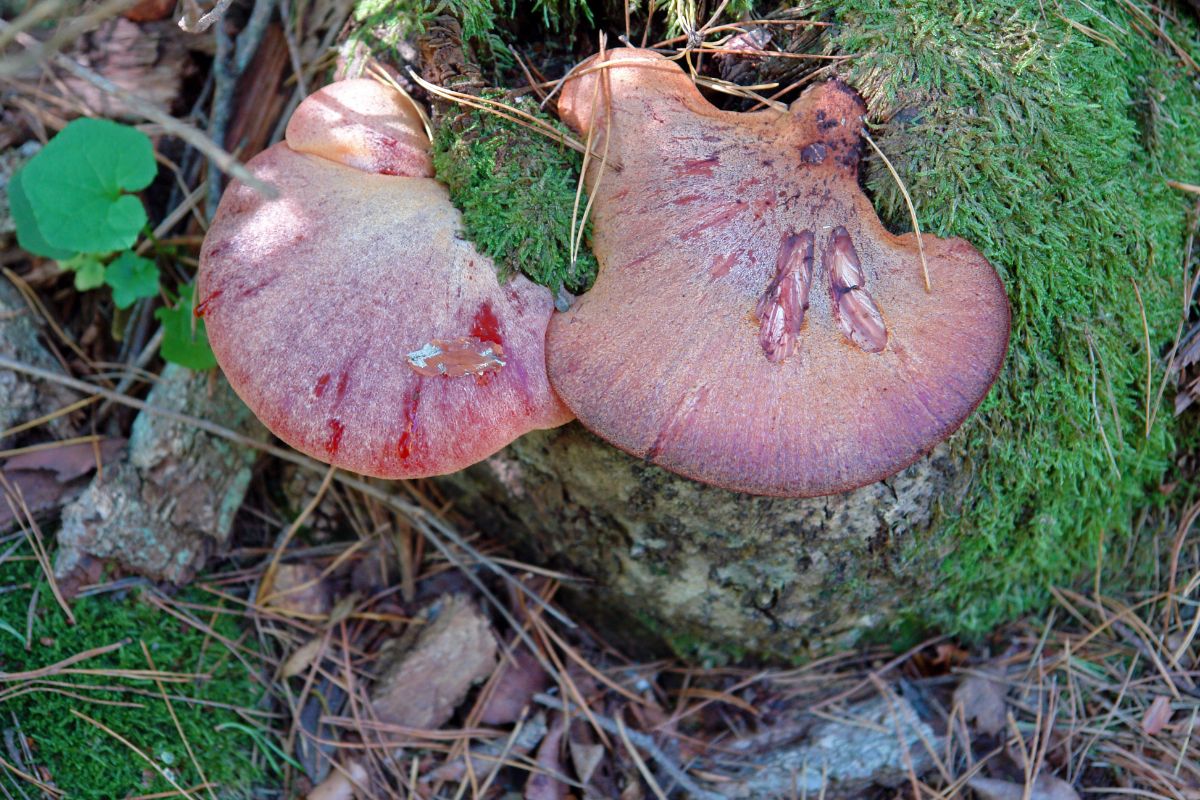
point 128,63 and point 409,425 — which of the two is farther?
point 128,63

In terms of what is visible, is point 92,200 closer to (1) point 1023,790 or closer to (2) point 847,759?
(2) point 847,759

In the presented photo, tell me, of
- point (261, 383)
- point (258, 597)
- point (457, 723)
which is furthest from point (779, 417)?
point (258, 597)

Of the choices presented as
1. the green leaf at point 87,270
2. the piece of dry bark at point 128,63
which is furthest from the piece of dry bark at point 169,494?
the piece of dry bark at point 128,63

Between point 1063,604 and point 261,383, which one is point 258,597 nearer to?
point 261,383

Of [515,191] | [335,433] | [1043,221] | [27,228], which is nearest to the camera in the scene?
[335,433]

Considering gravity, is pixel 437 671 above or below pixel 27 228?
below

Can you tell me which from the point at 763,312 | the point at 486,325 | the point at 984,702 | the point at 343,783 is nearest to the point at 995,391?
the point at 763,312

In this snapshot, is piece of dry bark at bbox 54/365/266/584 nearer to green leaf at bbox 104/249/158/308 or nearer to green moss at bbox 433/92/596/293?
green leaf at bbox 104/249/158/308
